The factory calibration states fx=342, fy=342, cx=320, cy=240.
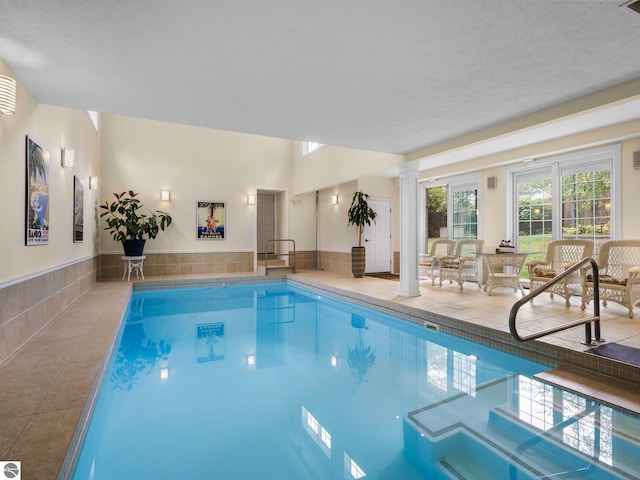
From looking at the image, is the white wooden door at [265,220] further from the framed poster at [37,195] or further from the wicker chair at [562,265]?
the wicker chair at [562,265]

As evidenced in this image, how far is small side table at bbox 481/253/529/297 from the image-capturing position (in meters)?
5.51

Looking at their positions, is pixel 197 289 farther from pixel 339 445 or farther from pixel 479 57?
pixel 479 57

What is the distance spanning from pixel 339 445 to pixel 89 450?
4.57 ft

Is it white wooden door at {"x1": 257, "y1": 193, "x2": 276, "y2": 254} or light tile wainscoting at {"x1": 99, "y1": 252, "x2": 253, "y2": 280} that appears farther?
white wooden door at {"x1": 257, "y1": 193, "x2": 276, "y2": 254}

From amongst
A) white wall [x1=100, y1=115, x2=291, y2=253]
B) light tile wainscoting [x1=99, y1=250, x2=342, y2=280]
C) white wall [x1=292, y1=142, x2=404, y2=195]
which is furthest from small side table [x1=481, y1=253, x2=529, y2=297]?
white wall [x1=100, y1=115, x2=291, y2=253]

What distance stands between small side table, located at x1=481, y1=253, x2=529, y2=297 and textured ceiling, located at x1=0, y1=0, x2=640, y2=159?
8.07ft

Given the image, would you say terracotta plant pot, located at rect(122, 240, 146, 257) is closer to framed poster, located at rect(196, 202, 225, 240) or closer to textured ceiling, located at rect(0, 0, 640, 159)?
framed poster, located at rect(196, 202, 225, 240)

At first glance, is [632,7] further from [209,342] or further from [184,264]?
[184,264]

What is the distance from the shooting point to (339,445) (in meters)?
2.01

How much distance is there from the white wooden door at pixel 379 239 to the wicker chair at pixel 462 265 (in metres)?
2.02

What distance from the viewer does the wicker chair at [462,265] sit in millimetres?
6225

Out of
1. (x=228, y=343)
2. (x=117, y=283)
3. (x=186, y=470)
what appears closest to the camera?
(x=186, y=470)

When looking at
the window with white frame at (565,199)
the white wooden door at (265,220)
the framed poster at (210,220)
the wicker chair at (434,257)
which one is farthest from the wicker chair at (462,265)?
the framed poster at (210,220)

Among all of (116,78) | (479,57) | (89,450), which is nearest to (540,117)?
(479,57)
